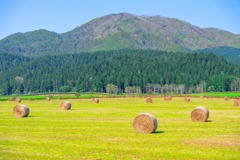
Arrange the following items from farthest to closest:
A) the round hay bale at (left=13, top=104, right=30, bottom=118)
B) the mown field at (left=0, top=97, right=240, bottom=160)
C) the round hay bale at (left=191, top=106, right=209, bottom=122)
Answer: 1. the round hay bale at (left=13, top=104, right=30, bottom=118)
2. the round hay bale at (left=191, top=106, right=209, bottom=122)
3. the mown field at (left=0, top=97, right=240, bottom=160)

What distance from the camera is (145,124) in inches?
1200

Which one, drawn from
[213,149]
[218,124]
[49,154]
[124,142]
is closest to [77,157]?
[49,154]

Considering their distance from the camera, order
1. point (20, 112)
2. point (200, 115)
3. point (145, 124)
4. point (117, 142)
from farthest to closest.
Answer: point (20, 112) < point (200, 115) < point (145, 124) < point (117, 142)

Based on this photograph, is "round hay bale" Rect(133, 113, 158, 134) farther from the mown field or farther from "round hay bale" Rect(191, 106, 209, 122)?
"round hay bale" Rect(191, 106, 209, 122)

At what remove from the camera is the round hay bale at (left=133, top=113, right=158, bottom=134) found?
30156mm

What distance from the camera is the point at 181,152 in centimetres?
2197

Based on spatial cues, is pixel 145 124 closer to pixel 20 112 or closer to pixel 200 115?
pixel 200 115

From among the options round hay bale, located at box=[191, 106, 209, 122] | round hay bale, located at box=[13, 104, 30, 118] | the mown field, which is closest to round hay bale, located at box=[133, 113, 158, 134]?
the mown field

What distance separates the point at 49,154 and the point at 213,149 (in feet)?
30.7

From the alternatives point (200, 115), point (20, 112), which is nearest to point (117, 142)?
point (200, 115)

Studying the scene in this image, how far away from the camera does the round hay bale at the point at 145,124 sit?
30.2m

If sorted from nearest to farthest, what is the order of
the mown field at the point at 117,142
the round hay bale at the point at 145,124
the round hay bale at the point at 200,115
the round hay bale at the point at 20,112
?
the mown field at the point at 117,142, the round hay bale at the point at 145,124, the round hay bale at the point at 200,115, the round hay bale at the point at 20,112

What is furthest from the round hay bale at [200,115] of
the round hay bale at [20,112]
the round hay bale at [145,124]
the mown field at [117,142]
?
the round hay bale at [20,112]

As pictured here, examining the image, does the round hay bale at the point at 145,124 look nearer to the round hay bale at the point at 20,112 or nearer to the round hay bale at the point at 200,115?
the round hay bale at the point at 200,115
